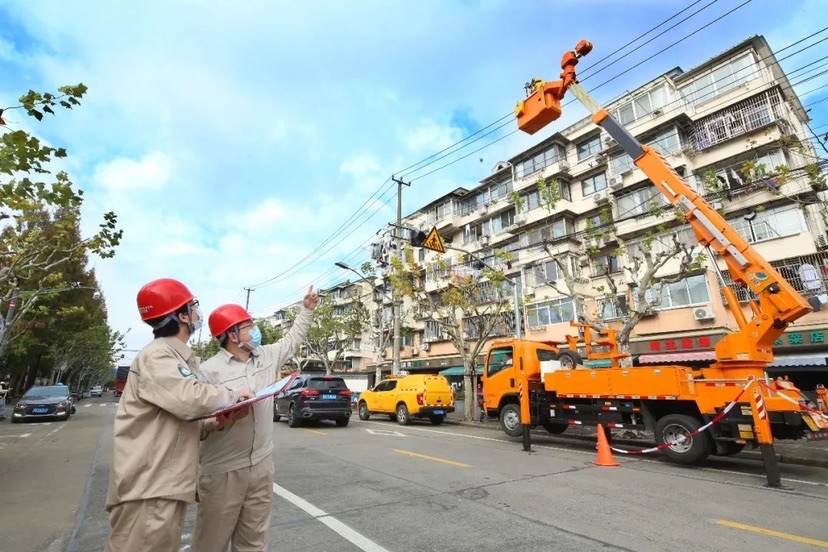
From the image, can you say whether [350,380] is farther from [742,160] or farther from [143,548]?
[143,548]

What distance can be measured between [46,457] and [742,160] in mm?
26218

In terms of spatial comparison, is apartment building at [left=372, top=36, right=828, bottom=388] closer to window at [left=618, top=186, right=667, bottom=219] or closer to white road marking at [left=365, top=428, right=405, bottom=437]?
window at [left=618, top=186, right=667, bottom=219]

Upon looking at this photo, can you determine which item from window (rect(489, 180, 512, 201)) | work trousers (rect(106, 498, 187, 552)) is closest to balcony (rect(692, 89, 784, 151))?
window (rect(489, 180, 512, 201))

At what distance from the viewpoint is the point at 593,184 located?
2738 centimetres

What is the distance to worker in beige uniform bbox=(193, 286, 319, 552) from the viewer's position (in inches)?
102

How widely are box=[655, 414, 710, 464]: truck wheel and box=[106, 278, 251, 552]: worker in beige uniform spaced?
9057 mm

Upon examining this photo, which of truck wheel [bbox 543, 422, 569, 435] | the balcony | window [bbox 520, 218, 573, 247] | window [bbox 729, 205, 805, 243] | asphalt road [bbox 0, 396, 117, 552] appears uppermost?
the balcony

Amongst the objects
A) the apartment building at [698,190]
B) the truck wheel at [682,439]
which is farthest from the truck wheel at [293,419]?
the truck wheel at [682,439]

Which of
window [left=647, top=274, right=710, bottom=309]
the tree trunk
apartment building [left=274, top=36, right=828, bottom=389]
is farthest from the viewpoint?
window [left=647, top=274, right=710, bottom=309]

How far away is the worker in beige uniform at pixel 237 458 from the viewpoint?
259 cm

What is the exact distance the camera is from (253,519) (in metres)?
2.69

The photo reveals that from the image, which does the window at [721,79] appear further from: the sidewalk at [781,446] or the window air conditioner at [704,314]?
the sidewalk at [781,446]

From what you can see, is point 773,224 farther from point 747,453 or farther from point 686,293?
point 747,453

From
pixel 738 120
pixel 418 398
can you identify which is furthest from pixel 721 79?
pixel 418 398
